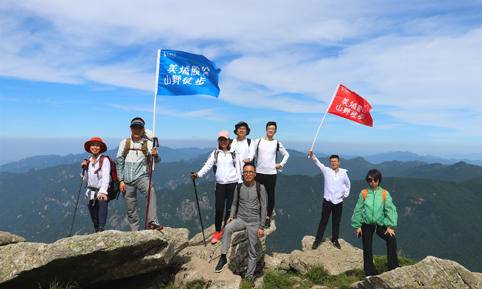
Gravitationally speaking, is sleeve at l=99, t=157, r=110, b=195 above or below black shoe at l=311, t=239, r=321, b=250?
above

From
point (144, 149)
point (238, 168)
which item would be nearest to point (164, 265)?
point (144, 149)

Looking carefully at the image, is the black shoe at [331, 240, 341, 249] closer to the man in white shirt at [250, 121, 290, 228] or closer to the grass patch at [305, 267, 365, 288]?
the grass patch at [305, 267, 365, 288]

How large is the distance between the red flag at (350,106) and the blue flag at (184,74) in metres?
5.44

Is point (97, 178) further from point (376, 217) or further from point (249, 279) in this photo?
point (376, 217)

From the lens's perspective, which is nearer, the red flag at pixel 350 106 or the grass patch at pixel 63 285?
the grass patch at pixel 63 285

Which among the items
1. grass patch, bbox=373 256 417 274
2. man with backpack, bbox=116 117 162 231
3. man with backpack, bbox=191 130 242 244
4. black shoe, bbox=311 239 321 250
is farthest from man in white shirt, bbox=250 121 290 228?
grass patch, bbox=373 256 417 274

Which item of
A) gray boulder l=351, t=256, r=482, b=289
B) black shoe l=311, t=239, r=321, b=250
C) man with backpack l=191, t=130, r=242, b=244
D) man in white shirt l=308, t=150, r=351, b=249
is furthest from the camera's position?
black shoe l=311, t=239, r=321, b=250

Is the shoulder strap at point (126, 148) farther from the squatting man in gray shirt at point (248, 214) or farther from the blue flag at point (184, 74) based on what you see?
the squatting man in gray shirt at point (248, 214)

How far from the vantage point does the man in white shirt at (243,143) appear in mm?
12961

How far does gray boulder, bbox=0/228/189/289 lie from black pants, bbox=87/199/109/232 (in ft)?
6.11

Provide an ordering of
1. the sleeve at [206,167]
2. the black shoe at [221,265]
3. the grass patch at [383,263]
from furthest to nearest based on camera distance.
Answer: the grass patch at [383,263]
the sleeve at [206,167]
the black shoe at [221,265]

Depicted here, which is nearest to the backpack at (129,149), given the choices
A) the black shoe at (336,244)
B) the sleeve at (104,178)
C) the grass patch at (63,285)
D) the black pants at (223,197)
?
the sleeve at (104,178)

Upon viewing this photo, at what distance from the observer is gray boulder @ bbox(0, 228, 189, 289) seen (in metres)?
9.04

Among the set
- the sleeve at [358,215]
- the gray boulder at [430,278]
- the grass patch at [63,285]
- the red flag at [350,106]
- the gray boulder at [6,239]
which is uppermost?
the red flag at [350,106]
